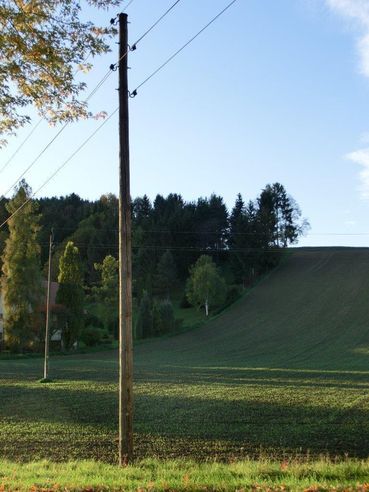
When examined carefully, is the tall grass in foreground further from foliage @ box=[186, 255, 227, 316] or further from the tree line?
foliage @ box=[186, 255, 227, 316]

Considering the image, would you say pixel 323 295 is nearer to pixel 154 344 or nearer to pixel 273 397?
pixel 154 344

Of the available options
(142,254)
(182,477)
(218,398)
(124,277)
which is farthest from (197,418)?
(142,254)

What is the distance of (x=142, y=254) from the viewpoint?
298ft

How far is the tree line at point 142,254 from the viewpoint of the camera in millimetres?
51094

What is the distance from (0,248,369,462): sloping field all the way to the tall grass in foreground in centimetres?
245

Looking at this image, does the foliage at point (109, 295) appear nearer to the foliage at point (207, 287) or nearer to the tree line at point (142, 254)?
the tree line at point (142, 254)

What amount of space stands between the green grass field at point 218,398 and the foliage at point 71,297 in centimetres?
515

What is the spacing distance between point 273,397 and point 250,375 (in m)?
9.32

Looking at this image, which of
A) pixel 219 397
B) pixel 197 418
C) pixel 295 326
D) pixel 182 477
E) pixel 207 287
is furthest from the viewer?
pixel 207 287

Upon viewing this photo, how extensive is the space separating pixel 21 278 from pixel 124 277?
42474 mm

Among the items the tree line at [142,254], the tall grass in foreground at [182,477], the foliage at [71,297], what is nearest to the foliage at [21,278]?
the tree line at [142,254]

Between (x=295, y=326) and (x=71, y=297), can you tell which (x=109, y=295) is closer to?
(x=71, y=297)

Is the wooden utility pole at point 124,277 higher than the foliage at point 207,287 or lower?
lower

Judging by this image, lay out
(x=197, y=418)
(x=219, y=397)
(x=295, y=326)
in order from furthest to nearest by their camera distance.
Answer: (x=295, y=326), (x=219, y=397), (x=197, y=418)
